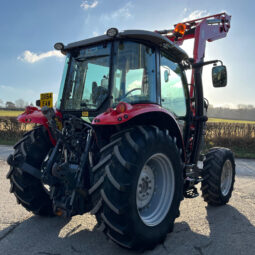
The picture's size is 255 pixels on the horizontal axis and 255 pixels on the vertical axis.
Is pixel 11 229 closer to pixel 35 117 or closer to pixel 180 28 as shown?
pixel 35 117

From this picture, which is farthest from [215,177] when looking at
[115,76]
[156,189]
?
[115,76]

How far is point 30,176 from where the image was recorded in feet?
10.2

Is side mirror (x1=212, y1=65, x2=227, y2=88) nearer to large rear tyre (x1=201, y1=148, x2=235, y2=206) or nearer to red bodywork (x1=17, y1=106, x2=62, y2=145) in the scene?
large rear tyre (x1=201, y1=148, x2=235, y2=206)

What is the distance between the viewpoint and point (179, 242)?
9.07 feet

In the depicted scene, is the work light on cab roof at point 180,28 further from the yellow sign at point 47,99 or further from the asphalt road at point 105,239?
the asphalt road at point 105,239

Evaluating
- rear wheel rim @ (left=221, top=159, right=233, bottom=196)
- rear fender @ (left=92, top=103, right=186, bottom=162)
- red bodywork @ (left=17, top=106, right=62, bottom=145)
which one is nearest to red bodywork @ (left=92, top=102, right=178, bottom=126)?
rear fender @ (left=92, top=103, right=186, bottom=162)

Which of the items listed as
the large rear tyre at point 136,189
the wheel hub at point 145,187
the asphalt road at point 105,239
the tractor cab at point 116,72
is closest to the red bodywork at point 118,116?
the large rear tyre at point 136,189

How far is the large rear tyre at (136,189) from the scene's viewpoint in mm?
2199

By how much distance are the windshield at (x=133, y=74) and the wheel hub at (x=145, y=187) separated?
2.75 feet

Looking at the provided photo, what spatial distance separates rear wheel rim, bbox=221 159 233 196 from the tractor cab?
5.52 feet

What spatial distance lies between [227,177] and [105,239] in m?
2.60

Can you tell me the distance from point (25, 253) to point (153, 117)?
198 centimetres

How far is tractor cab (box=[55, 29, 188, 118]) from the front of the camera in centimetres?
289

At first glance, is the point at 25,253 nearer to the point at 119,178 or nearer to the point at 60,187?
the point at 60,187
